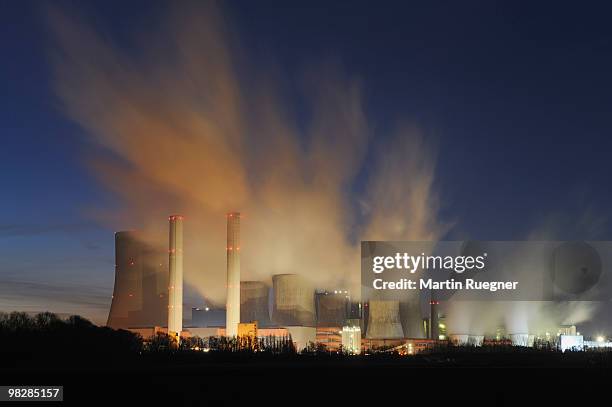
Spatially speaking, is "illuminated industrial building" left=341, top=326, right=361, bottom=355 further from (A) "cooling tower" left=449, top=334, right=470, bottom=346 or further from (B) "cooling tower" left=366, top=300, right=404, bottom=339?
(A) "cooling tower" left=449, top=334, right=470, bottom=346

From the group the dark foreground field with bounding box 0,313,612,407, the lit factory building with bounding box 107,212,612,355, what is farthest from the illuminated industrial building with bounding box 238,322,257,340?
the dark foreground field with bounding box 0,313,612,407

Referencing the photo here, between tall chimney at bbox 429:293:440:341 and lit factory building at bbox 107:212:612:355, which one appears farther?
tall chimney at bbox 429:293:440:341

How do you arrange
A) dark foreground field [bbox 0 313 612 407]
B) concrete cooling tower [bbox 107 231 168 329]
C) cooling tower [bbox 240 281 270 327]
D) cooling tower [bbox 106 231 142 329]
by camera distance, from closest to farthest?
dark foreground field [bbox 0 313 612 407]
cooling tower [bbox 106 231 142 329]
concrete cooling tower [bbox 107 231 168 329]
cooling tower [bbox 240 281 270 327]

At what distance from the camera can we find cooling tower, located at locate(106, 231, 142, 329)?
86375mm

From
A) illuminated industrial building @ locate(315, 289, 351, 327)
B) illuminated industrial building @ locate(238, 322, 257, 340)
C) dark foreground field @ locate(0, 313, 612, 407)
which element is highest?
illuminated industrial building @ locate(315, 289, 351, 327)

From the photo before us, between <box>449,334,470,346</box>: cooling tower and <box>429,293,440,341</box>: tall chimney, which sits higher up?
<box>429,293,440,341</box>: tall chimney

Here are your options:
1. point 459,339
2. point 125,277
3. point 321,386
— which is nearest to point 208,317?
point 125,277

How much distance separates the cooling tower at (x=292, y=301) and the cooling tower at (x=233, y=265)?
445 cm

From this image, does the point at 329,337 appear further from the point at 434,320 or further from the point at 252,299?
the point at 434,320

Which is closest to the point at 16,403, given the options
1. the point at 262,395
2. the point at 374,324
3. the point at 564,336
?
the point at 262,395

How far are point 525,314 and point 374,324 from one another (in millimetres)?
21722

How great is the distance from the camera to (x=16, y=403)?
21.0 metres

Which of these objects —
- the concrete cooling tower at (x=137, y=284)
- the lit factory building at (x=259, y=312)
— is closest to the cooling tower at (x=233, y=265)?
the lit factory building at (x=259, y=312)

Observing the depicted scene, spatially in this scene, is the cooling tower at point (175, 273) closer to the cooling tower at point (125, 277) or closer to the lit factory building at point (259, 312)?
the lit factory building at point (259, 312)
